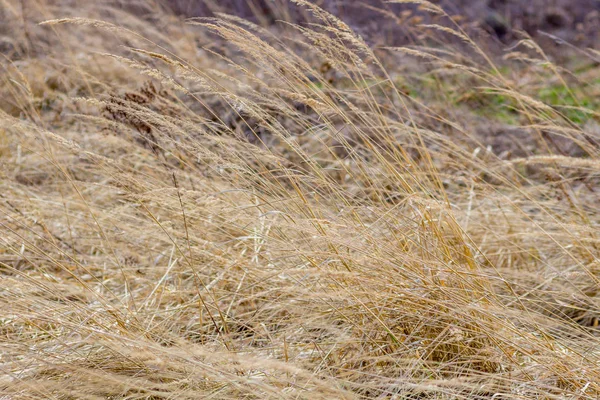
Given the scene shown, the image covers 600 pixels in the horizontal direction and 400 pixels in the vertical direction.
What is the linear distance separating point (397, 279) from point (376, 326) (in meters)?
0.15

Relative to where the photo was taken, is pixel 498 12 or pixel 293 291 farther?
pixel 498 12

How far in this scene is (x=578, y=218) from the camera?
2.54m

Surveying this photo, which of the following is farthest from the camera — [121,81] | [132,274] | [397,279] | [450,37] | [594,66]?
[450,37]

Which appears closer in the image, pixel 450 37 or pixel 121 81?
pixel 121 81

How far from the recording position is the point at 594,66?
5.61m

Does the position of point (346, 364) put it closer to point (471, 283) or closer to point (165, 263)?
point (471, 283)

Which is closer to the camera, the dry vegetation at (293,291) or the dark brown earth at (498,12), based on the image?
the dry vegetation at (293,291)

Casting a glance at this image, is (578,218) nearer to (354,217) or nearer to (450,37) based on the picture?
(354,217)

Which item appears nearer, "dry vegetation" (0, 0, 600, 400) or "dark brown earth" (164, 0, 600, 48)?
"dry vegetation" (0, 0, 600, 400)

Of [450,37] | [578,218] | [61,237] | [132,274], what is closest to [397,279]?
[132,274]

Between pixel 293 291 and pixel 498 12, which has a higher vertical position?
pixel 293 291

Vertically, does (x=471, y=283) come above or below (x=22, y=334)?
above

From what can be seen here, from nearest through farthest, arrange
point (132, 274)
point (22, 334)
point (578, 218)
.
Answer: point (22, 334), point (132, 274), point (578, 218)

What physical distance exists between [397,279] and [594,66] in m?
4.78
